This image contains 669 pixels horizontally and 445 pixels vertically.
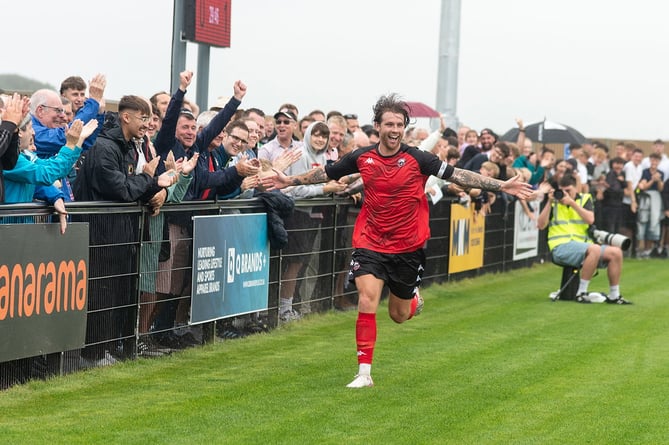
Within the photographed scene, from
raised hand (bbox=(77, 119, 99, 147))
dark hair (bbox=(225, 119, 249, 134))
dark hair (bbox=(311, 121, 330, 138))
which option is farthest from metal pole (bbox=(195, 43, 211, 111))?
raised hand (bbox=(77, 119, 99, 147))

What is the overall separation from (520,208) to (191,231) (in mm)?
12326

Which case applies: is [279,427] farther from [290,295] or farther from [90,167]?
[290,295]

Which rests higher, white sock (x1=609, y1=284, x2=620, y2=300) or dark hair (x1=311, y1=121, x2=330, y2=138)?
dark hair (x1=311, y1=121, x2=330, y2=138)

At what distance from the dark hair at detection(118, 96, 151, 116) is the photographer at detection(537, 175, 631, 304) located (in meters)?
8.48

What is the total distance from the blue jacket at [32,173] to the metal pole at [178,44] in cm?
514

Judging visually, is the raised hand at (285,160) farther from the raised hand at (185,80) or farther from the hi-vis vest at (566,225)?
the hi-vis vest at (566,225)

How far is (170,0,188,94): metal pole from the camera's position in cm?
1461

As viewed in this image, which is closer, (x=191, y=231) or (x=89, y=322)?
(x=89, y=322)

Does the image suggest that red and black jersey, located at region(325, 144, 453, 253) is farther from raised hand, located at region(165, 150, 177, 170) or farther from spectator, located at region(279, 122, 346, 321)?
spectator, located at region(279, 122, 346, 321)

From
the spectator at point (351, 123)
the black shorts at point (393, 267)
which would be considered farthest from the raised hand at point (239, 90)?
the spectator at point (351, 123)

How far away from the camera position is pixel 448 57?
24.6 meters

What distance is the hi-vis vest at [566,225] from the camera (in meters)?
18.1

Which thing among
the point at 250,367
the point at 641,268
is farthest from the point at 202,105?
the point at 641,268

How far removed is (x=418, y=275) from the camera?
1065cm
